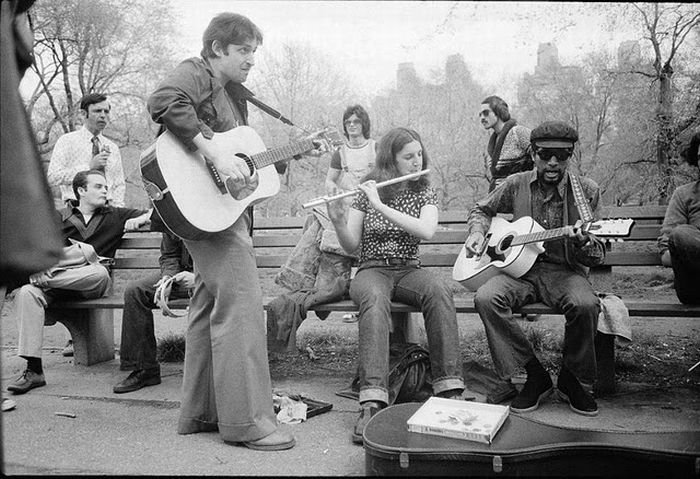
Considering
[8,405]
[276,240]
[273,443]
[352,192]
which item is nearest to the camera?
[273,443]

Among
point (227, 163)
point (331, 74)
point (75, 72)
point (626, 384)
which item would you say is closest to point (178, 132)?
point (227, 163)

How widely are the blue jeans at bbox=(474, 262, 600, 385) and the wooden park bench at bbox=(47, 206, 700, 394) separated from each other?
0.31 ft

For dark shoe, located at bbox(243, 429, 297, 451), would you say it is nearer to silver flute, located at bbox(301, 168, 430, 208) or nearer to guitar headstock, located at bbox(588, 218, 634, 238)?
silver flute, located at bbox(301, 168, 430, 208)

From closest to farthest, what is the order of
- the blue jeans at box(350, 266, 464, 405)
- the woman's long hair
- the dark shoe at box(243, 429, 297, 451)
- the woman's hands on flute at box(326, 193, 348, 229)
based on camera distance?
the dark shoe at box(243, 429, 297, 451), the blue jeans at box(350, 266, 464, 405), the woman's hands on flute at box(326, 193, 348, 229), the woman's long hair

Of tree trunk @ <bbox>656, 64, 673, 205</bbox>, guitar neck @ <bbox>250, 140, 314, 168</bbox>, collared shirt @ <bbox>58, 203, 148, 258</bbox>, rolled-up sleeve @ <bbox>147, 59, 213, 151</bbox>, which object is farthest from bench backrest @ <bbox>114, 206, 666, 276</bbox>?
tree trunk @ <bbox>656, 64, 673, 205</bbox>

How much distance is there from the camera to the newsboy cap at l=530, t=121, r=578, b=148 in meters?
3.18

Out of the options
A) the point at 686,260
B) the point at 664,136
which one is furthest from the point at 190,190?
the point at 664,136

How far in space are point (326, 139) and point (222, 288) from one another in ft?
3.14

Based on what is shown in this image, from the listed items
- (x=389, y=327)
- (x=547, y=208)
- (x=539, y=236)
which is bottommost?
(x=389, y=327)

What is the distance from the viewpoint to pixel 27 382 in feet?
11.4

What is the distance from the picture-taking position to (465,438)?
6.98ft

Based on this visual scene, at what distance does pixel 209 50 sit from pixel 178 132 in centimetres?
48

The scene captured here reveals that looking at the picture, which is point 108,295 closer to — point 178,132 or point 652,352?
point 178,132

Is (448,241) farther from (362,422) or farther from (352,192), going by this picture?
(362,422)
